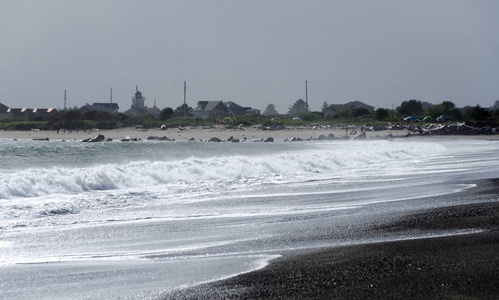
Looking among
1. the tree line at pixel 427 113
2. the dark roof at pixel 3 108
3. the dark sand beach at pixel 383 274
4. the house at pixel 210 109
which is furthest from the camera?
the house at pixel 210 109

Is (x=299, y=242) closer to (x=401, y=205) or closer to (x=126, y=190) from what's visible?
(x=401, y=205)

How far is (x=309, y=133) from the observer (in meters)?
61.5

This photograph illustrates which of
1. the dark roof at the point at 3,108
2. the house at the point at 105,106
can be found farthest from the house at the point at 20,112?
the house at the point at 105,106

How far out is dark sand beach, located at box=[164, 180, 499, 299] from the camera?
18.6 ft

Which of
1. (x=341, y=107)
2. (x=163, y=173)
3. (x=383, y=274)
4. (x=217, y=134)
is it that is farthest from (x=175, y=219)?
(x=341, y=107)

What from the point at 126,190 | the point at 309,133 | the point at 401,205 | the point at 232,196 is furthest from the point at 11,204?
the point at 309,133

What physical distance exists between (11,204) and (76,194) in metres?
2.24

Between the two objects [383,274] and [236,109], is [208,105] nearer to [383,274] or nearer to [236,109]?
[236,109]

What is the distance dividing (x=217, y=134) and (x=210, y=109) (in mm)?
52572

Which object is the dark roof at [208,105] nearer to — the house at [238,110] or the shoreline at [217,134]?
the house at [238,110]

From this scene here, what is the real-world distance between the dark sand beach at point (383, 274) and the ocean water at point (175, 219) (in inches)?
18.2

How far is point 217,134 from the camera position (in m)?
60.8

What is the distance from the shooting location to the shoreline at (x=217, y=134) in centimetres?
5597

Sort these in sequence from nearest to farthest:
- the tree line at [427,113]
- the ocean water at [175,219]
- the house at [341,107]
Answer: the ocean water at [175,219] → the tree line at [427,113] → the house at [341,107]
